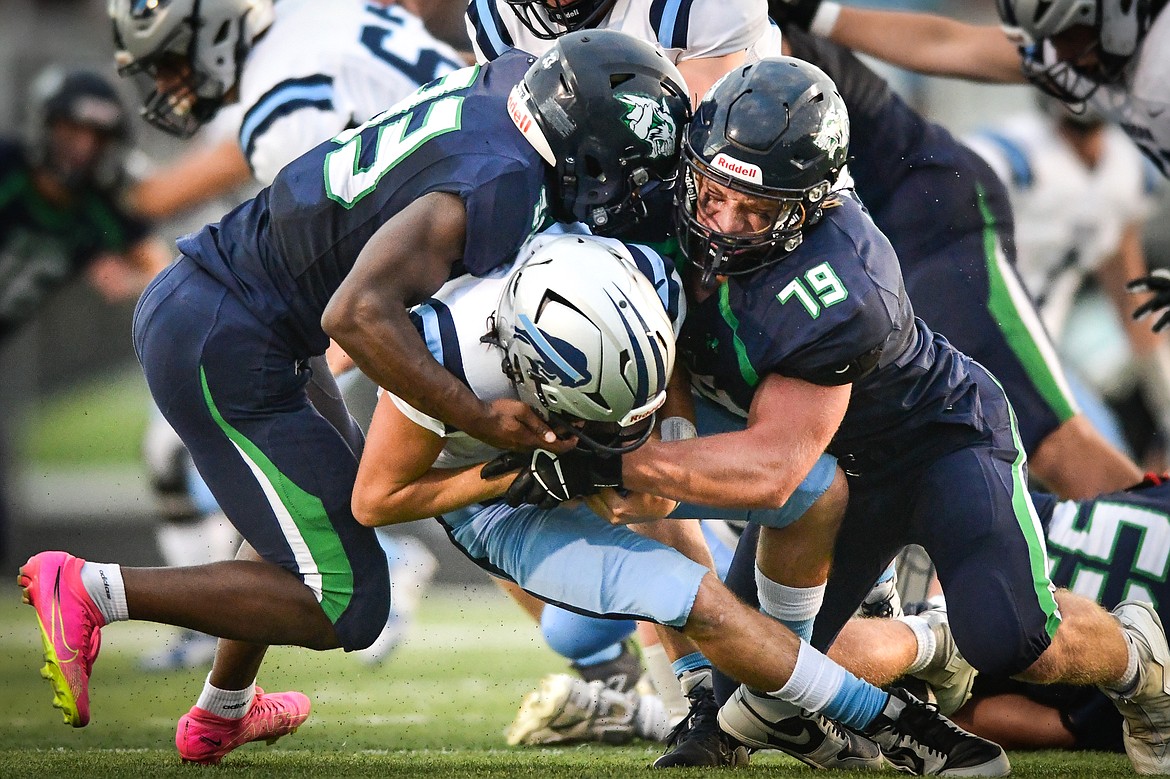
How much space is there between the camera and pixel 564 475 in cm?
308

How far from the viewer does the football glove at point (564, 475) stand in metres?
3.08

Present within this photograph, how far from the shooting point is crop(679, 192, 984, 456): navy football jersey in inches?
122

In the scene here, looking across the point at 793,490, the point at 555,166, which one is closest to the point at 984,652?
the point at 793,490

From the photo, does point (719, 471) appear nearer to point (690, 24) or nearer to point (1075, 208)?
point (690, 24)

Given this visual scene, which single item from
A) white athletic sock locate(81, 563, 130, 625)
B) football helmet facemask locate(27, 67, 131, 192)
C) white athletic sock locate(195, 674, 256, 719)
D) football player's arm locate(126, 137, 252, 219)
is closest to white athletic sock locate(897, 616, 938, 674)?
white athletic sock locate(195, 674, 256, 719)

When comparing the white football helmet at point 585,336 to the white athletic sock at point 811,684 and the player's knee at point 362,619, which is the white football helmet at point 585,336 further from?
the player's knee at point 362,619

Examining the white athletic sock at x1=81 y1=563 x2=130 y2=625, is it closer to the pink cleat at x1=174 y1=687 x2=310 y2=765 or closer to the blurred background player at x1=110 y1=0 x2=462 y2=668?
the pink cleat at x1=174 y1=687 x2=310 y2=765

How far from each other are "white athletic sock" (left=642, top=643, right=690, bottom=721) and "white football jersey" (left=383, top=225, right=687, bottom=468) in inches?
45.4

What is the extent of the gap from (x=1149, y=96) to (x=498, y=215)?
272 cm

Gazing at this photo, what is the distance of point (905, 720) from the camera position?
3.33 meters

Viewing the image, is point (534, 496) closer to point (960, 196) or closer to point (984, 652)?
point (984, 652)

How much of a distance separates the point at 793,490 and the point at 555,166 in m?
0.84

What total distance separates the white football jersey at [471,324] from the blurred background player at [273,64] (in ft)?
5.82

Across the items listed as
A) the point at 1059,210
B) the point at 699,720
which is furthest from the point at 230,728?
the point at 1059,210
